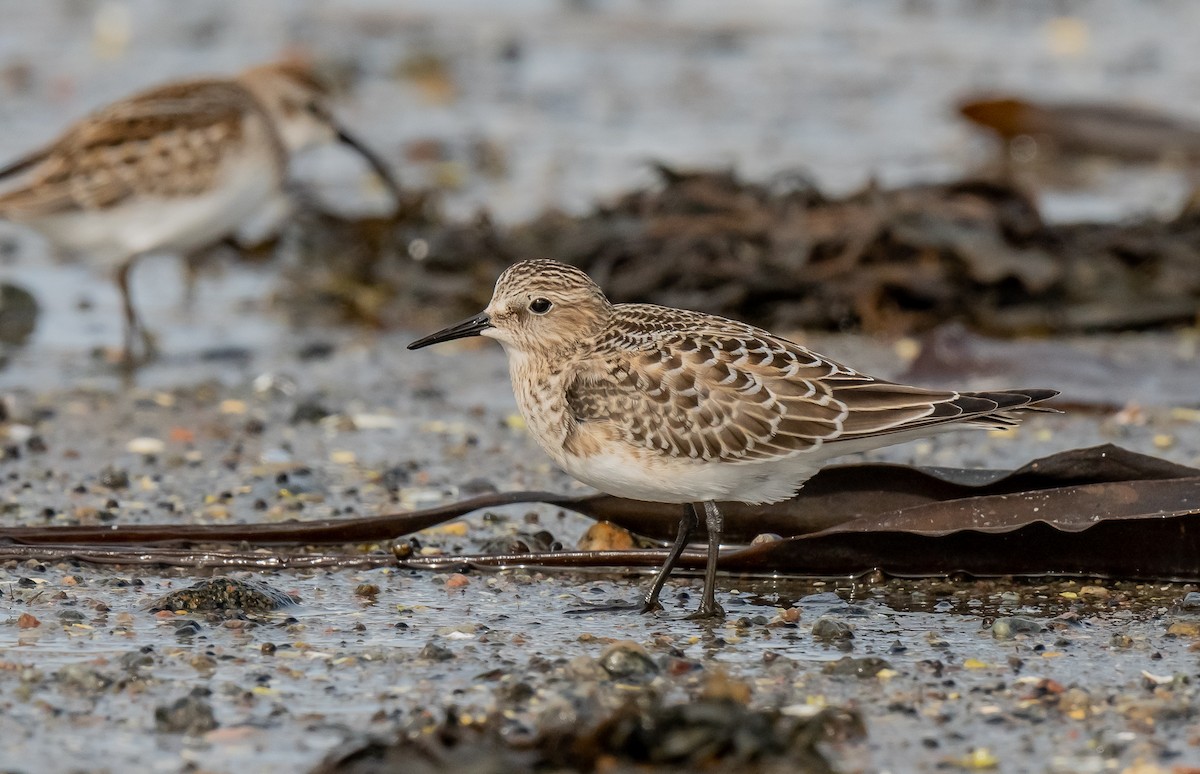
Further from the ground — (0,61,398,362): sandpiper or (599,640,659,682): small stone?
(0,61,398,362): sandpiper

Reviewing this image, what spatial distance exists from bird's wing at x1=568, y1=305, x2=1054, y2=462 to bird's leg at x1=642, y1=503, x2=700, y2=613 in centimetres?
32

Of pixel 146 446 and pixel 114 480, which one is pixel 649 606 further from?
pixel 146 446

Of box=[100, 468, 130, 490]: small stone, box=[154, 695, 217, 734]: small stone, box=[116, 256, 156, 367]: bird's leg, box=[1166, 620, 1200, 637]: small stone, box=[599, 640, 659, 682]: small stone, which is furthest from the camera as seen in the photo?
box=[116, 256, 156, 367]: bird's leg

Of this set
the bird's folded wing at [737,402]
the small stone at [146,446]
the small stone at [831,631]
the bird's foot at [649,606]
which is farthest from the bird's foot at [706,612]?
the small stone at [146,446]

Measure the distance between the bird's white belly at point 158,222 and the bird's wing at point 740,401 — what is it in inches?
151

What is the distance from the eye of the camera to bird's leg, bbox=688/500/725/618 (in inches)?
183

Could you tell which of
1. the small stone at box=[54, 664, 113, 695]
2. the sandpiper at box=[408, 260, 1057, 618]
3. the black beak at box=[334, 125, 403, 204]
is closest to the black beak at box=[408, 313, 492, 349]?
the sandpiper at box=[408, 260, 1057, 618]

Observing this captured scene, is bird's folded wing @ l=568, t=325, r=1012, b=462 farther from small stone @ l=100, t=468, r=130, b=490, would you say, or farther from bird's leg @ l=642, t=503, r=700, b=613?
small stone @ l=100, t=468, r=130, b=490

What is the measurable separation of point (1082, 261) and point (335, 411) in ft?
12.2

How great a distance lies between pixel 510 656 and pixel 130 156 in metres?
4.52

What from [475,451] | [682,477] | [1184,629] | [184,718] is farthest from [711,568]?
[475,451]

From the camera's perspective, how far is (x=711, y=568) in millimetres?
4691

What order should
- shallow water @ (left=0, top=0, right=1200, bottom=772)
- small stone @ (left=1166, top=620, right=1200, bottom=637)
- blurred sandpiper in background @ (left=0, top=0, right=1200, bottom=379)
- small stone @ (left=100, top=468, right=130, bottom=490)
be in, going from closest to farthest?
shallow water @ (left=0, top=0, right=1200, bottom=772) → small stone @ (left=1166, top=620, right=1200, bottom=637) → small stone @ (left=100, top=468, right=130, bottom=490) → blurred sandpiper in background @ (left=0, top=0, right=1200, bottom=379)

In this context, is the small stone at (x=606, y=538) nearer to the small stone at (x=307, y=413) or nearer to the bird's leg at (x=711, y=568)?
the bird's leg at (x=711, y=568)
